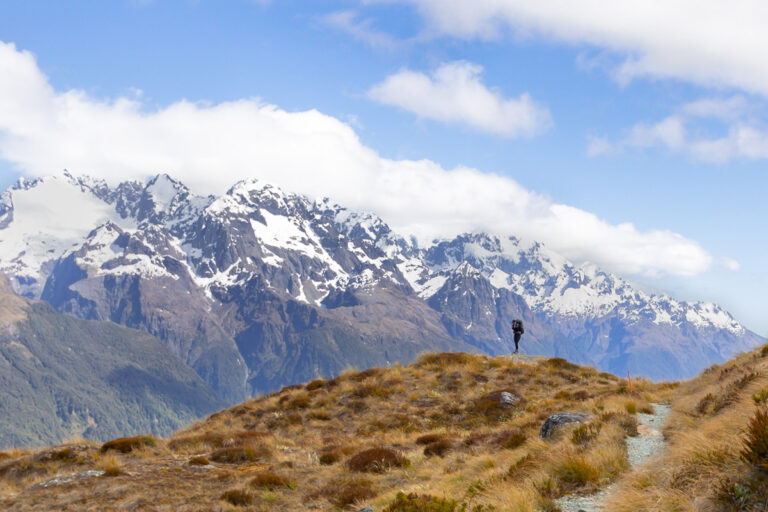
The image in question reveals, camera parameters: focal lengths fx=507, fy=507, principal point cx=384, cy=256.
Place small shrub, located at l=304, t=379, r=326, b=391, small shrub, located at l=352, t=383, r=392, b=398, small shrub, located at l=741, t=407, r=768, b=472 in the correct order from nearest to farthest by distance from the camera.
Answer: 1. small shrub, located at l=741, t=407, r=768, b=472
2. small shrub, located at l=352, t=383, r=392, b=398
3. small shrub, located at l=304, t=379, r=326, b=391

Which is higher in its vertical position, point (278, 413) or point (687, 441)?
point (687, 441)

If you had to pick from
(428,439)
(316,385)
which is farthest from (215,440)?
(316,385)

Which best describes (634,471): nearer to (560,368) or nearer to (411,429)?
(411,429)

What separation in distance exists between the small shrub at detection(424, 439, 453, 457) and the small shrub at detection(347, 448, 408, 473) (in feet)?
4.38

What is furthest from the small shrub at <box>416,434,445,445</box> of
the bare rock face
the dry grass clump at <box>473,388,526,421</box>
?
the bare rock face

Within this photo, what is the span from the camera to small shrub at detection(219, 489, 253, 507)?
14.0 m

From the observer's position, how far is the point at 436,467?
52.6 ft

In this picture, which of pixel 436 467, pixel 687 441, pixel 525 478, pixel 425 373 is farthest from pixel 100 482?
pixel 425 373

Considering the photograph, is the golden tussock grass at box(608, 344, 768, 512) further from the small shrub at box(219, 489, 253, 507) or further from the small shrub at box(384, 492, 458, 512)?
the small shrub at box(219, 489, 253, 507)

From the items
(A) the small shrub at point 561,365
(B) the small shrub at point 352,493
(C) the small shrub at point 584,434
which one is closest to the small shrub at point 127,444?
(B) the small shrub at point 352,493

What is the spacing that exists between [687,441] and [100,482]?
16.9 m

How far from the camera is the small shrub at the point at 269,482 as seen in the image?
15461mm

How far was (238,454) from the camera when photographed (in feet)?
65.2

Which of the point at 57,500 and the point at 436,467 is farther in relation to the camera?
the point at 436,467
